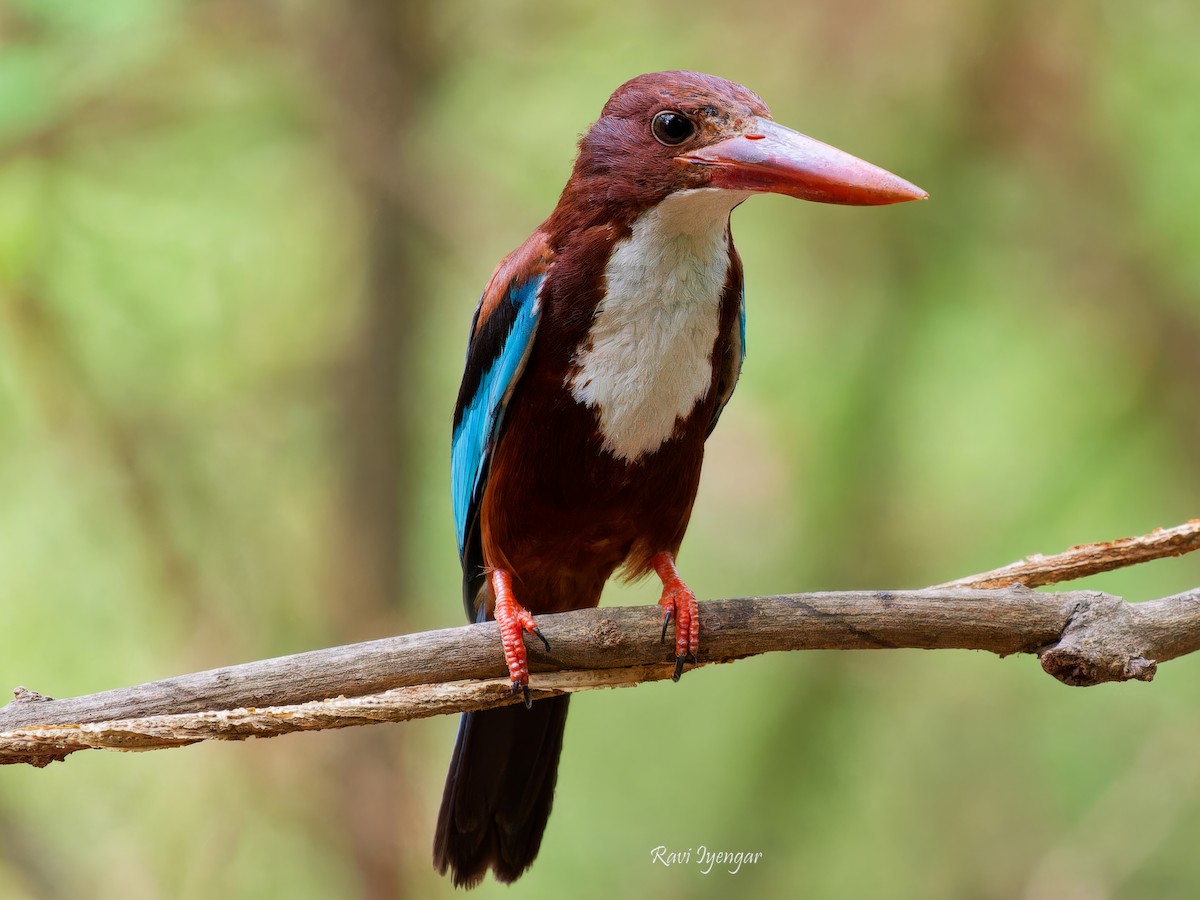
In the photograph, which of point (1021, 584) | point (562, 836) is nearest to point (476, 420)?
point (1021, 584)

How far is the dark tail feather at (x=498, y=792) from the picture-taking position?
3.22 m

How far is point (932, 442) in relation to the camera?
5918mm

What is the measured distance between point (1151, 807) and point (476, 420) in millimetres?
3499

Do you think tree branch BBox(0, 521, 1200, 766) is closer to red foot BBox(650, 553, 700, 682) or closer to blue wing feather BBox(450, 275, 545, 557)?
red foot BBox(650, 553, 700, 682)

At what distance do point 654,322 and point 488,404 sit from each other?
A: 48cm

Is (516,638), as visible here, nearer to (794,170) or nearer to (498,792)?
(498,792)

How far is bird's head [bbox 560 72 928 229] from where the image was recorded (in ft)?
8.29

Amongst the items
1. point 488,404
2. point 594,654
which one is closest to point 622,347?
point 488,404

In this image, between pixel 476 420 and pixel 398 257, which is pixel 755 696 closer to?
pixel 398 257

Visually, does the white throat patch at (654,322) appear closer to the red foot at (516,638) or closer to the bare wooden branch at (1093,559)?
the red foot at (516,638)

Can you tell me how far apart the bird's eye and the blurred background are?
8.70 feet

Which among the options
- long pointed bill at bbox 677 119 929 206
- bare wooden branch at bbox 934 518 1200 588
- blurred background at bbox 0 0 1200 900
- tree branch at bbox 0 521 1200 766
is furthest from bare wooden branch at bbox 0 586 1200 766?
blurred background at bbox 0 0 1200 900

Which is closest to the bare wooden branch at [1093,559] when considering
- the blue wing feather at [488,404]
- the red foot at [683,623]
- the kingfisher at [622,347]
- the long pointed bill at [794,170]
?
the red foot at [683,623]

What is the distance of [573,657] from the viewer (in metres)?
2.71
